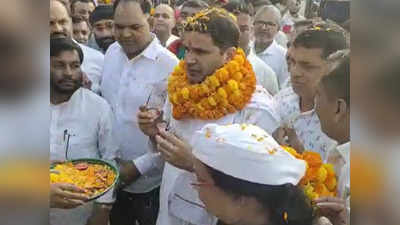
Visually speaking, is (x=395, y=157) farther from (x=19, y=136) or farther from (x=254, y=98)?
(x=19, y=136)

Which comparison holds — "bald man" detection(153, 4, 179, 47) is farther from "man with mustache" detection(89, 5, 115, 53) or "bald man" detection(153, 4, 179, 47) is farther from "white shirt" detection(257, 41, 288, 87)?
"white shirt" detection(257, 41, 288, 87)

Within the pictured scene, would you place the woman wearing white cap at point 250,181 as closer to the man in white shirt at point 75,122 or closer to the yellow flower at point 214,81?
the yellow flower at point 214,81

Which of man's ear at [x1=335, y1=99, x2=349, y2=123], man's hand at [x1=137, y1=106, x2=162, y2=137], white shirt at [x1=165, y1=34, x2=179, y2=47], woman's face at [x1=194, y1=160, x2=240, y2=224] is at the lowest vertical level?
woman's face at [x1=194, y1=160, x2=240, y2=224]

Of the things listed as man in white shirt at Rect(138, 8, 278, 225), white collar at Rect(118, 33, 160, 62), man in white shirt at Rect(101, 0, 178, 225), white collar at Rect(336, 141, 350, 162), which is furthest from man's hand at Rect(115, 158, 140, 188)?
white collar at Rect(336, 141, 350, 162)

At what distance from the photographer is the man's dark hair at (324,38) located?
7.20 feet

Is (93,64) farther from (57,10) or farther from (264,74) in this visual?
(264,74)

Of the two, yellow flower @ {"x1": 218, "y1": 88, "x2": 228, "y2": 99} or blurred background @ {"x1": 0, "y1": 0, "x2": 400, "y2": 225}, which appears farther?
yellow flower @ {"x1": 218, "y1": 88, "x2": 228, "y2": 99}

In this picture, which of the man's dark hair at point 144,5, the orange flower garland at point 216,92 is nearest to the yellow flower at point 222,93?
the orange flower garland at point 216,92

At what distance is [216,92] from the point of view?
7.18 feet

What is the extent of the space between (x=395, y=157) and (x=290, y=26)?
1.70 feet

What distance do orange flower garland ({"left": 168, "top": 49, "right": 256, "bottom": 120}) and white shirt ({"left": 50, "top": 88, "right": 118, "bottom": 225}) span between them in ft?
0.77

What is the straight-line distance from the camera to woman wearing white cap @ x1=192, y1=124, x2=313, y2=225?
2.06 metres

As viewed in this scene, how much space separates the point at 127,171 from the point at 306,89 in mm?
628

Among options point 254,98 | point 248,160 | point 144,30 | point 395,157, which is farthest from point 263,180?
point 144,30
